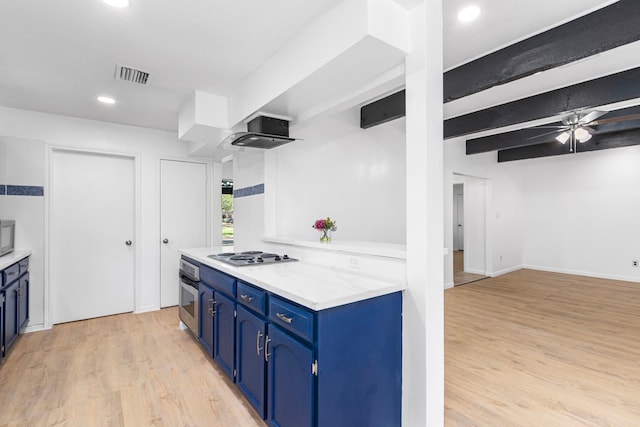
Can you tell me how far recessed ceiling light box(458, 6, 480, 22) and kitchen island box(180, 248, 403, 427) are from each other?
5.79 ft

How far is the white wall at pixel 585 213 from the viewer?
6.05 meters

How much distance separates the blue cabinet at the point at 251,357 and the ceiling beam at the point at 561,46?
8.91 ft

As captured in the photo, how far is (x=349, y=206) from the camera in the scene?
13.3 feet

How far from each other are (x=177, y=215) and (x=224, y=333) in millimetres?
2599

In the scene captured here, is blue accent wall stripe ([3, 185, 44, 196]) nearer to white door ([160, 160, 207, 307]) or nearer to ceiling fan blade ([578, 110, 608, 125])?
white door ([160, 160, 207, 307])

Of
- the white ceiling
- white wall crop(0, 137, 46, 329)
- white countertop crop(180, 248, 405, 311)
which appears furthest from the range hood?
white wall crop(0, 137, 46, 329)

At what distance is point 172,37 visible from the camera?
217 cm

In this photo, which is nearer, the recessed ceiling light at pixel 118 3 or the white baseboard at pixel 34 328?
the recessed ceiling light at pixel 118 3

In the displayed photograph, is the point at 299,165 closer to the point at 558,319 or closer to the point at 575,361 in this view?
the point at 575,361

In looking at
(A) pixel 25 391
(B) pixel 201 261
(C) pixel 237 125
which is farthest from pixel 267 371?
(C) pixel 237 125

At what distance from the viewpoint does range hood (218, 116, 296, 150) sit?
8.89 ft

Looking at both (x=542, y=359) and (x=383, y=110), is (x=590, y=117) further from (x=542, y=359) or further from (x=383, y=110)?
(x=542, y=359)

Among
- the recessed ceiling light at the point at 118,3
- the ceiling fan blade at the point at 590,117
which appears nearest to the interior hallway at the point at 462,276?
the ceiling fan blade at the point at 590,117

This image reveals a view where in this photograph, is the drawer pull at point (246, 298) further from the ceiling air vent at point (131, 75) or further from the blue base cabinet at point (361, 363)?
the ceiling air vent at point (131, 75)
